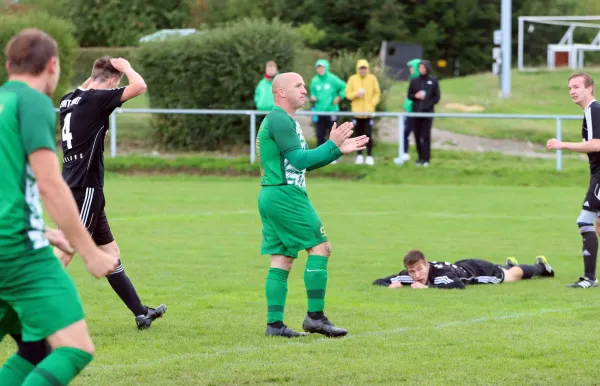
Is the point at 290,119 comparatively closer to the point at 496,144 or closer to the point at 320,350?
the point at 320,350

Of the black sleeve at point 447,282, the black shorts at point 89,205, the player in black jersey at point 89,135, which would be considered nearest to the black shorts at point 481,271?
the black sleeve at point 447,282

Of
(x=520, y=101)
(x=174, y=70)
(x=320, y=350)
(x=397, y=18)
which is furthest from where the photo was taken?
(x=397, y=18)

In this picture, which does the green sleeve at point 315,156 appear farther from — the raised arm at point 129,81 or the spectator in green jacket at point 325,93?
the spectator in green jacket at point 325,93

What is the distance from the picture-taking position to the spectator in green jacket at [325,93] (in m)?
25.0

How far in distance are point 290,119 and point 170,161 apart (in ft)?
61.2

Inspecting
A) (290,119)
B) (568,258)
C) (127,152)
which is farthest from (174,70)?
(290,119)

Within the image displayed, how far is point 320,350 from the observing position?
7.77 meters

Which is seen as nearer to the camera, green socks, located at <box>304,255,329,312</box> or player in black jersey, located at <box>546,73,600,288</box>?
green socks, located at <box>304,255,329,312</box>

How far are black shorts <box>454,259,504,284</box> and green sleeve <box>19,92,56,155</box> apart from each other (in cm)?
716

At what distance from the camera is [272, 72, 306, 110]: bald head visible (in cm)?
828

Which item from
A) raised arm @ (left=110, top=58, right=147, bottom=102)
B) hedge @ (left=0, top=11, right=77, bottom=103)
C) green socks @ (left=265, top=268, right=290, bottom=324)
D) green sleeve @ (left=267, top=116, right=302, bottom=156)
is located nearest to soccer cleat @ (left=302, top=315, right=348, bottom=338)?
green socks @ (left=265, top=268, right=290, bottom=324)

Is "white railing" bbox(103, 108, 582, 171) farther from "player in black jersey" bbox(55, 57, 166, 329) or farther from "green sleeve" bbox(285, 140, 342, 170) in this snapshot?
"green sleeve" bbox(285, 140, 342, 170)

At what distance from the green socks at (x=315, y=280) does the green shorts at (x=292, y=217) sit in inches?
5.4

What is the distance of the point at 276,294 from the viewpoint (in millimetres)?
8469
